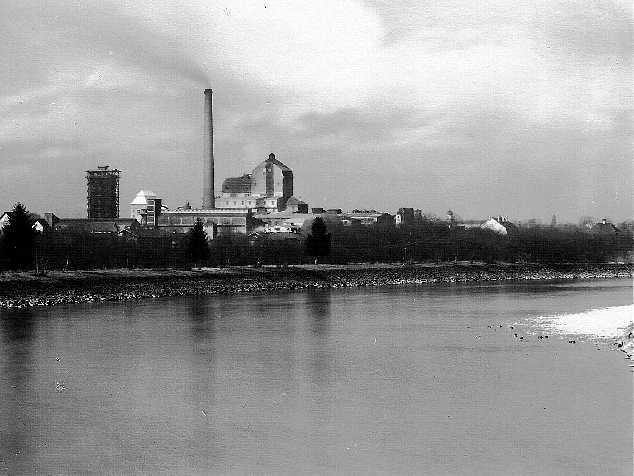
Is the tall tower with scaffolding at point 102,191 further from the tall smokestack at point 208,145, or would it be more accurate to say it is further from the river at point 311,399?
the river at point 311,399

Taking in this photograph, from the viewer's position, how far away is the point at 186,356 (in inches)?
1046

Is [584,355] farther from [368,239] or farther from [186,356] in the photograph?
[368,239]

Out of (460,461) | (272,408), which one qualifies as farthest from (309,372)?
(460,461)

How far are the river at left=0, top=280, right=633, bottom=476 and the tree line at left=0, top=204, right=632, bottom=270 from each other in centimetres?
2671

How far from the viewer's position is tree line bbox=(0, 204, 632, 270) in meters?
62.4

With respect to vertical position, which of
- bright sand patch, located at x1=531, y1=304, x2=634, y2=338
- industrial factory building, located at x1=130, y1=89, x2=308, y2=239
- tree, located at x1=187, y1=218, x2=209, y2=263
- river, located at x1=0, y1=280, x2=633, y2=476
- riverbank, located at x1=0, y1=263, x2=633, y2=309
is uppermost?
industrial factory building, located at x1=130, y1=89, x2=308, y2=239

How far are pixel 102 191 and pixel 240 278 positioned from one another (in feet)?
191

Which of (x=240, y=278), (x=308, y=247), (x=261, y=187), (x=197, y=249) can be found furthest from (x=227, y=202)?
(x=240, y=278)

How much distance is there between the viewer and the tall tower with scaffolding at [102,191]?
11719 centimetres

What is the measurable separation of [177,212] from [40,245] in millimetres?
52908

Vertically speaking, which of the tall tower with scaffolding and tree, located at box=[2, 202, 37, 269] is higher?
the tall tower with scaffolding

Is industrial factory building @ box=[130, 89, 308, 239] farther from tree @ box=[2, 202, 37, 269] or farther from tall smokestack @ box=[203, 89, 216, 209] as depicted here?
tree @ box=[2, 202, 37, 269]

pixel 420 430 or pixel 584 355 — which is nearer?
pixel 420 430

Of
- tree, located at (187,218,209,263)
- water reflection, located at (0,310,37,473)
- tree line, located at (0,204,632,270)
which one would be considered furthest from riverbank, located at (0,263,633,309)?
water reflection, located at (0,310,37,473)
